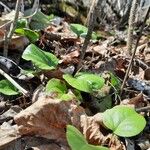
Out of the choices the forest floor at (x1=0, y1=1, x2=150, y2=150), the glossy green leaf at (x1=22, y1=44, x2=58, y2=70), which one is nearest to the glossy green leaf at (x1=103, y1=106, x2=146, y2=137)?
the forest floor at (x1=0, y1=1, x2=150, y2=150)

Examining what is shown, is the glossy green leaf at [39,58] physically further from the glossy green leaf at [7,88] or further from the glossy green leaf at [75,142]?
the glossy green leaf at [75,142]

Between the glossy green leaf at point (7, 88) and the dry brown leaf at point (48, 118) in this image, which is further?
the glossy green leaf at point (7, 88)

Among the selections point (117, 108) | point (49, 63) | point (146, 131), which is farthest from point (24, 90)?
Result: point (146, 131)

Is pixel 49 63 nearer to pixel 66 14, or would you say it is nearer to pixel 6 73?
pixel 6 73

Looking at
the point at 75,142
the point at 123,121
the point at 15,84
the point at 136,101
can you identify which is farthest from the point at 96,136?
the point at 15,84

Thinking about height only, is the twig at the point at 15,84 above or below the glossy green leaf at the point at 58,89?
below

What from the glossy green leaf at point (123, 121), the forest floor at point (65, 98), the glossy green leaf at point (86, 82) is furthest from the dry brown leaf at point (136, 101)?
the glossy green leaf at point (123, 121)
